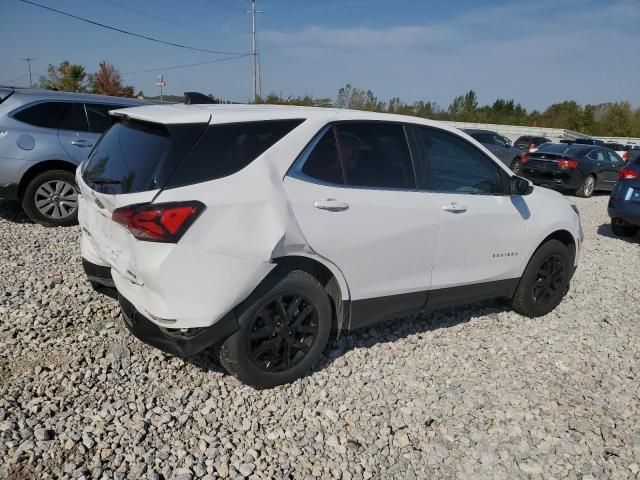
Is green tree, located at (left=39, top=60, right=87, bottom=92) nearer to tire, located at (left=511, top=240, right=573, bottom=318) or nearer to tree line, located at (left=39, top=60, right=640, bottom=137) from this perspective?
tree line, located at (left=39, top=60, right=640, bottom=137)

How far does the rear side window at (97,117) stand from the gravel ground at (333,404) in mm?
2962

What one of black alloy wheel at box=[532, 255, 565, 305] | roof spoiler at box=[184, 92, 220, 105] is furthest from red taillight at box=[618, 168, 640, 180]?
roof spoiler at box=[184, 92, 220, 105]

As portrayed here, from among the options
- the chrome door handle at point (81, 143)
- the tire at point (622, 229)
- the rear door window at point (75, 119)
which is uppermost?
the rear door window at point (75, 119)

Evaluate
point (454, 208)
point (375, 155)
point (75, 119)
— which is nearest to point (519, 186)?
point (454, 208)

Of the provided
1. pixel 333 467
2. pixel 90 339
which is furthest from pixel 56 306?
pixel 333 467

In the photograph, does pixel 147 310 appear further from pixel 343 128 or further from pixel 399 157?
pixel 399 157

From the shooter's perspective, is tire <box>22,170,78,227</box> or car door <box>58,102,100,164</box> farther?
car door <box>58,102,100,164</box>

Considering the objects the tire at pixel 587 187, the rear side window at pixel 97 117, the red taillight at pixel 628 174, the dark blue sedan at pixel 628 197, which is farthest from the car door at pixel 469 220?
the tire at pixel 587 187

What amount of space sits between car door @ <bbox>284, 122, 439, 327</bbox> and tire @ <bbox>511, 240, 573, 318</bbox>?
1288mm

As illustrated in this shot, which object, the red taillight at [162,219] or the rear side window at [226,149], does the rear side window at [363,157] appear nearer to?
the rear side window at [226,149]

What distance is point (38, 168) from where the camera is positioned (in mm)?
6301

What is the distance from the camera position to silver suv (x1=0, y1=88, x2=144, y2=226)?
6059 millimetres

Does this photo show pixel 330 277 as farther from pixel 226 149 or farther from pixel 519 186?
pixel 519 186

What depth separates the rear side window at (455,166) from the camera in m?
3.63
